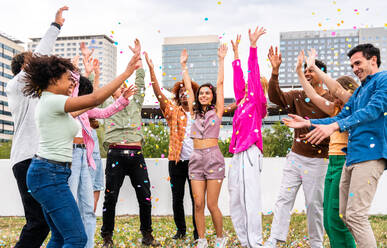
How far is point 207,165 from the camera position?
4430 millimetres

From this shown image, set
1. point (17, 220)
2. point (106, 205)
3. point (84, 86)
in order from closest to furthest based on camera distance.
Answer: point (84, 86), point (106, 205), point (17, 220)

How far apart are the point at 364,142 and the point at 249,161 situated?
140 cm

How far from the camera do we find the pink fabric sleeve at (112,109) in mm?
3789

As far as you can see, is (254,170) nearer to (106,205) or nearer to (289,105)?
(289,105)

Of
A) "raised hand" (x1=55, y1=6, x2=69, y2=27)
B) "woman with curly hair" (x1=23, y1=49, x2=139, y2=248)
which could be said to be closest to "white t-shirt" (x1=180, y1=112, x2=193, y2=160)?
"raised hand" (x1=55, y1=6, x2=69, y2=27)

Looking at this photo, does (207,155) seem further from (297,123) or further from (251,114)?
(297,123)

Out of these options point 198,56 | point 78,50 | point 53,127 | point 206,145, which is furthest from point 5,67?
point 53,127

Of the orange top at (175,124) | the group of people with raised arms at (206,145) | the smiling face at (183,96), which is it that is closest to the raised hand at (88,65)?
the group of people with raised arms at (206,145)

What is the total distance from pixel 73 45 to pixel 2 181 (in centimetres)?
18287

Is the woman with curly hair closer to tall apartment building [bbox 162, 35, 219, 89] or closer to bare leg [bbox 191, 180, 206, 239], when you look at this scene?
bare leg [bbox 191, 180, 206, 239]

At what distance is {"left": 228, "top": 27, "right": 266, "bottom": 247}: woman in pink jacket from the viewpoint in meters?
4.21

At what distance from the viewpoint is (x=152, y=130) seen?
10711 millimetres

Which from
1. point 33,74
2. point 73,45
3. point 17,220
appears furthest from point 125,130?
point 73,45

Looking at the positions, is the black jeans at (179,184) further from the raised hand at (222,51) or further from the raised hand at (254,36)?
the raised hand at (254,36)
